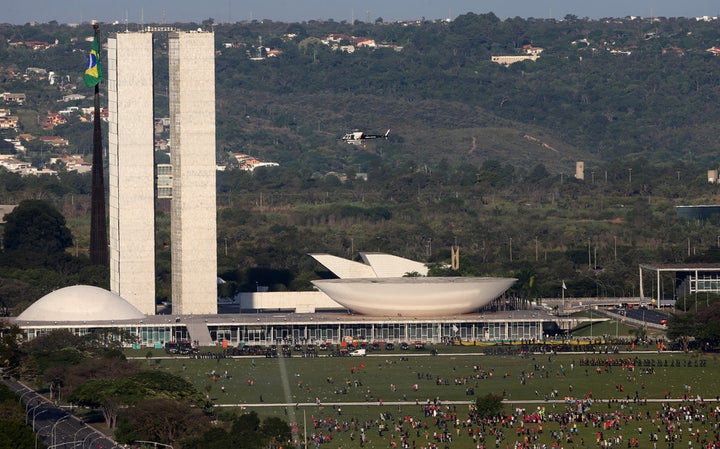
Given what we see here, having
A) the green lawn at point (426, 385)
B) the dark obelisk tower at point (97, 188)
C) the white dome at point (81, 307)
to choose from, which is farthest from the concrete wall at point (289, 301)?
the green lawn at point (426, 385)

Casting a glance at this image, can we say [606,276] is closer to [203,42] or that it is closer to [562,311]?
[562,311]

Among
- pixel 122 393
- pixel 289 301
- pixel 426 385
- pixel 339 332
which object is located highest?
pixel 289 301

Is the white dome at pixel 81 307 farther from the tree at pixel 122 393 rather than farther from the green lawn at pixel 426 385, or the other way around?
the tree at pixel 122 393

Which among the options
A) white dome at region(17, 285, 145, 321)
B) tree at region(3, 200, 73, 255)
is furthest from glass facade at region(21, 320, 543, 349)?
tree at region(3, 200, 73, 255)

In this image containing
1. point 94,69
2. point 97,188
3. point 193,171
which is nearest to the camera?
point 193,171

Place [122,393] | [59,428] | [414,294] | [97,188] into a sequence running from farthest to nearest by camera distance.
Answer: [97,188]
[414,294]
[122,393]
[59,428]

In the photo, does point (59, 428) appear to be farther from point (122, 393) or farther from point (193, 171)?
point (193, 171)

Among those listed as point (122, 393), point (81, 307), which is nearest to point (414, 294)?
point (81, 307)

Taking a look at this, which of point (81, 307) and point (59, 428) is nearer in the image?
point (59, 428)
